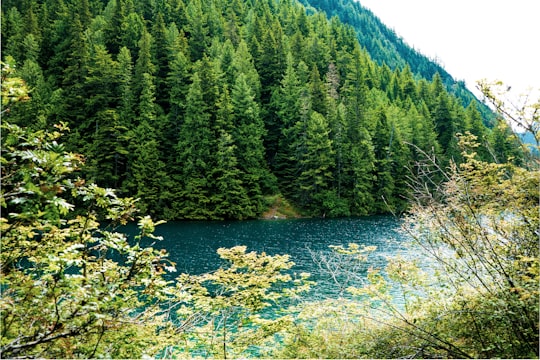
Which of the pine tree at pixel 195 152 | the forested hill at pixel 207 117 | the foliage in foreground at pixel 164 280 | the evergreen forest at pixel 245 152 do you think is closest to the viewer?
the foliage in foreground at pixel 164 280

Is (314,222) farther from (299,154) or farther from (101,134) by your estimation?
(101,134)

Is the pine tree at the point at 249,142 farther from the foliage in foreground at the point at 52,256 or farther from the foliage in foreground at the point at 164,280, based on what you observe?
the foliage in foreground at the point at 52,256

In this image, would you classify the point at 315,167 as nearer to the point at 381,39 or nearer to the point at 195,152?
the point at 195,152

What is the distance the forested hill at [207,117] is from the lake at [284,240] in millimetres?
6722

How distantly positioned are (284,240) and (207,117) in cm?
2403

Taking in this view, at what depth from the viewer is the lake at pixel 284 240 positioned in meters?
20.3

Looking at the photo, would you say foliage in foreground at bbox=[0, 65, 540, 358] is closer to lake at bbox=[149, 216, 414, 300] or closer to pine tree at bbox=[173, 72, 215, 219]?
lake at bbox=[149, 216, 414, 300]

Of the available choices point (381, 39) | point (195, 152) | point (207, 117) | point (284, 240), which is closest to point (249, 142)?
point (207, 117)

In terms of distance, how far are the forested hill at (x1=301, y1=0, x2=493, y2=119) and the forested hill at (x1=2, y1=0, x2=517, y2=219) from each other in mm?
97115

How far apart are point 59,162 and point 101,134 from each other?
45.4m

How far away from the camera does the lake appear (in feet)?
66.7

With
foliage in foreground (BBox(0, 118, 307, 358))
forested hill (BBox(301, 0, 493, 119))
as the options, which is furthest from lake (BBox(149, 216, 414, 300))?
forested hill (BBox(301, 0, 493, 119))

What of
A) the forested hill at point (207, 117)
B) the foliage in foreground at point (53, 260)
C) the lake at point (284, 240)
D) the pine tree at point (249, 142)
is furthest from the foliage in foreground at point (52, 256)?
the pine tree at point (249, 142)

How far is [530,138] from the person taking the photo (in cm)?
544
